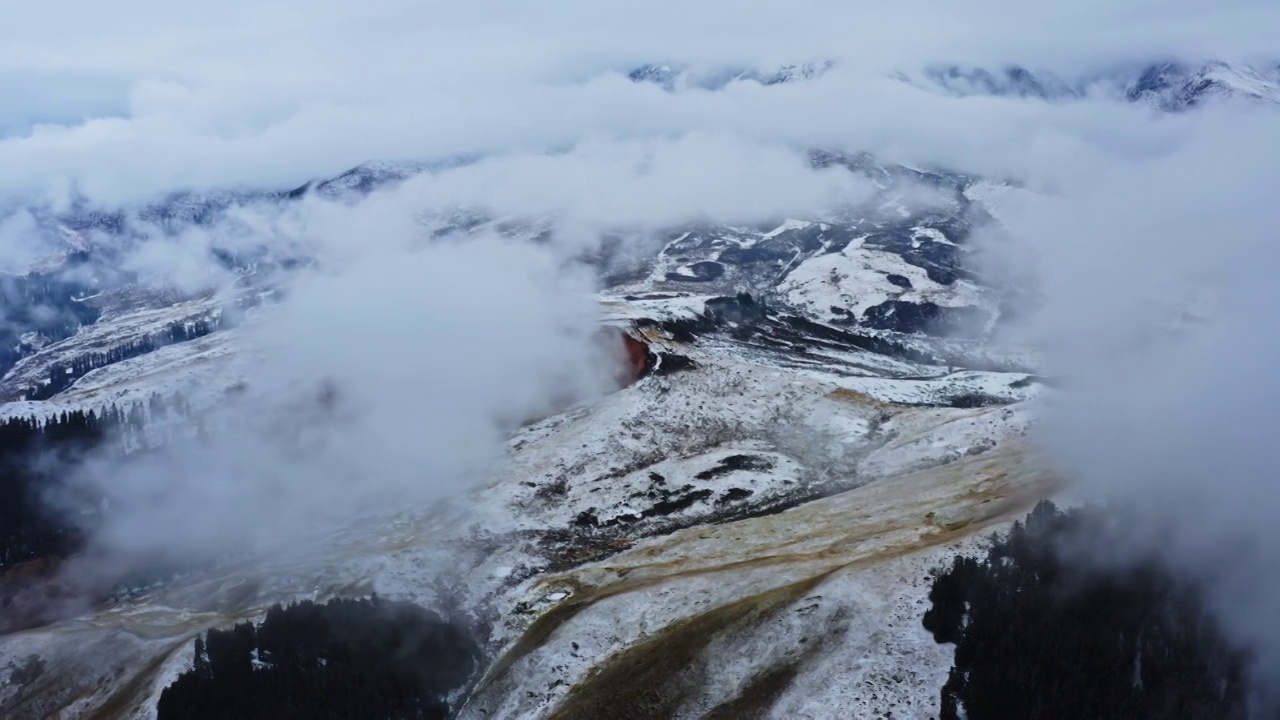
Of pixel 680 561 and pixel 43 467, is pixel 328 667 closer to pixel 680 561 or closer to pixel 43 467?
pixel 680 561

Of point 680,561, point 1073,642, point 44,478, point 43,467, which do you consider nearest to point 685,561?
point 680,561

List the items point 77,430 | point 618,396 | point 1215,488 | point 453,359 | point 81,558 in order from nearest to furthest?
point 1215,488 < point 81,558 < point 618,396 < point 77,430 < point 453,359

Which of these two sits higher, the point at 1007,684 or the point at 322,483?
the point at 1007,684

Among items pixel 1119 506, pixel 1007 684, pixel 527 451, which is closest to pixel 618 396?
pixel 527 451

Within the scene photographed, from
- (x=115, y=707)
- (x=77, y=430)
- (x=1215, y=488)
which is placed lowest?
(x=77, y=430)

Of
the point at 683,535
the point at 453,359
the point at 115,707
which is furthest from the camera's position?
the point at 453,359

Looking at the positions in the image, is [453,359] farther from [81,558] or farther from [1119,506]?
[1119,506]
